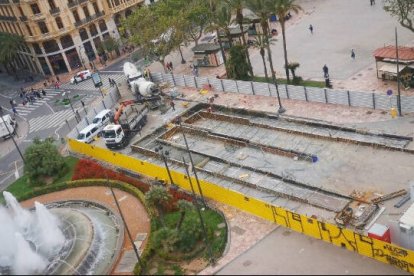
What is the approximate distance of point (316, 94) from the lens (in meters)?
55.3

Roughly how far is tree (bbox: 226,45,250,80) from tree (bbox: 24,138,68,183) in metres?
24.5

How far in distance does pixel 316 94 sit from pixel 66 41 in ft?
184

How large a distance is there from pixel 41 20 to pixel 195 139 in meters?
48.8

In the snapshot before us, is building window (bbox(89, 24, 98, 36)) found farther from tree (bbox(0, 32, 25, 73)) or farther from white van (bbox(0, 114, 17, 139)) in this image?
white van (bbox(0, 114, 17, 139))

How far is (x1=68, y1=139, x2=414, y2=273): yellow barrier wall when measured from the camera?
32.1 meters

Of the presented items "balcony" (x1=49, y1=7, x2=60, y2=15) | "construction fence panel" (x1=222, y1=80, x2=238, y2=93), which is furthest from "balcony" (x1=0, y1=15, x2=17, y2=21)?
"construction fence panel" (x1=222, y1=80, x2=238, y2=93)

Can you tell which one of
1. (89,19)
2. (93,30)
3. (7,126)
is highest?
(89,19)

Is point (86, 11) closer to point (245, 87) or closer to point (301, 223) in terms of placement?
point (245, 87)

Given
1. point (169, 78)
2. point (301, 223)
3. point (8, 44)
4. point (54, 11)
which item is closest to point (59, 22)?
point (54, 11)

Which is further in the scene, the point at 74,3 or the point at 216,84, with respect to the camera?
the point at 74,3

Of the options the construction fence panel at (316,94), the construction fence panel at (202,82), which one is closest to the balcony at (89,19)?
the construction fence panel at (202,82)

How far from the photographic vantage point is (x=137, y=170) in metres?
51.9

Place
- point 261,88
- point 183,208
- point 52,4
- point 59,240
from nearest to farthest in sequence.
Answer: point 183,208 → point 59,240 → point 261,88 → point 52,4

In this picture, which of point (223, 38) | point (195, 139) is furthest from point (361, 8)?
point (195, 139)
